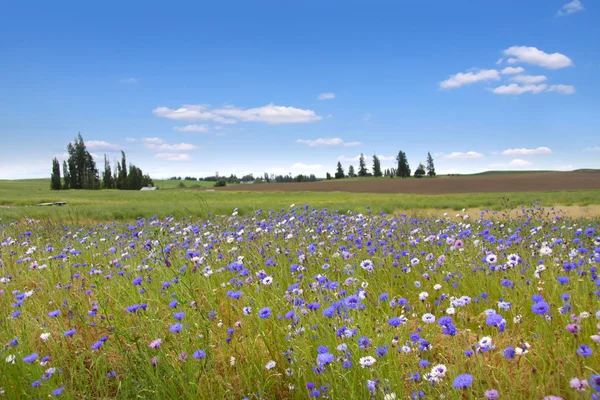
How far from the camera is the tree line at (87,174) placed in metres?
84.9

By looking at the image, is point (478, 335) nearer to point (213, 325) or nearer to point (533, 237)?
point (213, 325)

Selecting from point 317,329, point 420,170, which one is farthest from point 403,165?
point 317,329

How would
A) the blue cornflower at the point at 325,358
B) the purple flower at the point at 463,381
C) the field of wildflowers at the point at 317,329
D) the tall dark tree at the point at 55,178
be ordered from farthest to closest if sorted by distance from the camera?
the tall dark tree at the point at 55,178 → the field of wildflowers at the point at 317,329 → the blue cornflower at the point at 325,358 → the purple flower at the point at 463,381

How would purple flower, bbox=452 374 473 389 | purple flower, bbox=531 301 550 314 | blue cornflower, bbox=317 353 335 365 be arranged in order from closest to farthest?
purple flower, bbox=452 374 473 389, blue cornflower, bbox=317 353 335 365, purple flower, bbox=531 301 550 314

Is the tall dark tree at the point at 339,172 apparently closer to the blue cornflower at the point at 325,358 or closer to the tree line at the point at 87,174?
the tree line at the point at 87,174

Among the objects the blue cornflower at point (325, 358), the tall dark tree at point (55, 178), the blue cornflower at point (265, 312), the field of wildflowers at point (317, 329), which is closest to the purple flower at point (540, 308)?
the field of wildflowers at point (317, 329)

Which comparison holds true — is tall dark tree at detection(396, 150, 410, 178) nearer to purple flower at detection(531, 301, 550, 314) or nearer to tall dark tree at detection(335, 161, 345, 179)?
tall dark tree at detection(335, 161, 345, 179)

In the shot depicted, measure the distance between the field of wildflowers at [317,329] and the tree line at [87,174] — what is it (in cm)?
9091

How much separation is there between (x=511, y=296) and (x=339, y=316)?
179cm

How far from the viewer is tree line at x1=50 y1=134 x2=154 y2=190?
3342 inches

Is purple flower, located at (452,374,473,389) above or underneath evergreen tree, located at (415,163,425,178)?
underneath

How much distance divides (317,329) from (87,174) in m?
98.3

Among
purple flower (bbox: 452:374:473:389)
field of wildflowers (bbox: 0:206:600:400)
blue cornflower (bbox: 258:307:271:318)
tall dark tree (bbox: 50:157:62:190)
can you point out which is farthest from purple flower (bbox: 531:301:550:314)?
tall dark tree (bbox: 50:157:62:190)

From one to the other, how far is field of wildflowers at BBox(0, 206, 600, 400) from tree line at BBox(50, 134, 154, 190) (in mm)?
90914
